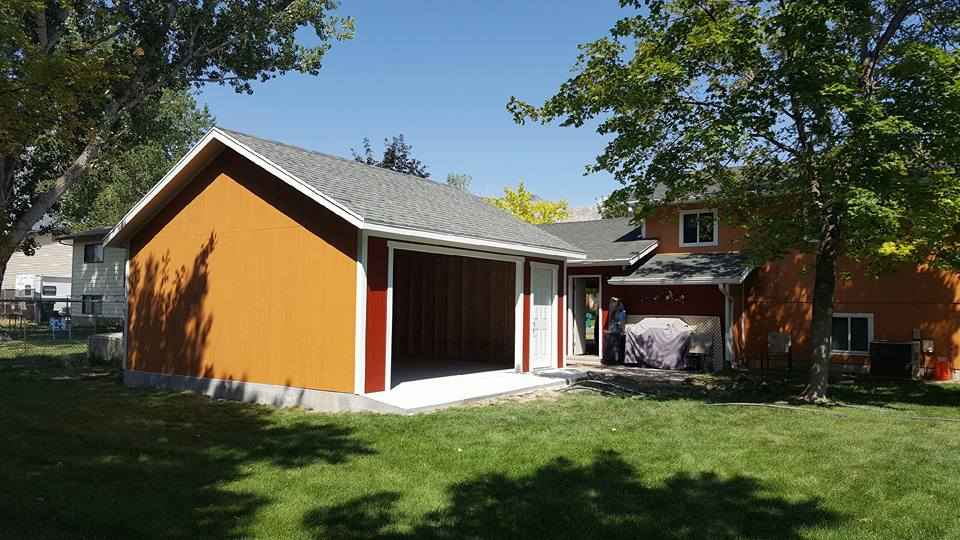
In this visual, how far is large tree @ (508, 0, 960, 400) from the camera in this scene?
9.54 meters

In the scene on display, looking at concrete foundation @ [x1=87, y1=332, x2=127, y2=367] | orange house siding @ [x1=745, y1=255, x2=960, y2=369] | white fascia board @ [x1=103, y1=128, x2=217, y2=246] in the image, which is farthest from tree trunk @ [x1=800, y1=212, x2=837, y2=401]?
concrete foundation @ [x1=87, y1=332, x2=127, y2=367]

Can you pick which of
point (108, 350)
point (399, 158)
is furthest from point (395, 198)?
point (399, 158)

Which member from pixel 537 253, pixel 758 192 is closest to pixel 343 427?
pixel 537 253

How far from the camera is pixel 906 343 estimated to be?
1566 centimetres

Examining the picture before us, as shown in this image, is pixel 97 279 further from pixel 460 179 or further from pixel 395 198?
pixel 460 179

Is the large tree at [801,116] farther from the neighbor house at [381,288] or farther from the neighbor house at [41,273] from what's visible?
the neighbor house at [41,273]

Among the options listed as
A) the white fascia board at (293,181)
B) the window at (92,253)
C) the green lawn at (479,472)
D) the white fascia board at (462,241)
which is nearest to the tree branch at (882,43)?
the green lawn at (479,472)

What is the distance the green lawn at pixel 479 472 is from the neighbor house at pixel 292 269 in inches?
44.1

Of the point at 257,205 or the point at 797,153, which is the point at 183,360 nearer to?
the point at 257,205

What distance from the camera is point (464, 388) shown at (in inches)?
477

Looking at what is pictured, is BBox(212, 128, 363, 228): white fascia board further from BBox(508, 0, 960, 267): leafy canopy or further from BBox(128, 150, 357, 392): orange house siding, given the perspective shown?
BBox(508, 0, 960, 267): leafy canopy

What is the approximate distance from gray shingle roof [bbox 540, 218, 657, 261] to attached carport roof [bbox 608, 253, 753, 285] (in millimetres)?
599

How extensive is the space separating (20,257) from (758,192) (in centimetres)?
4742

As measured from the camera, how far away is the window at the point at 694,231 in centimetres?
1942
